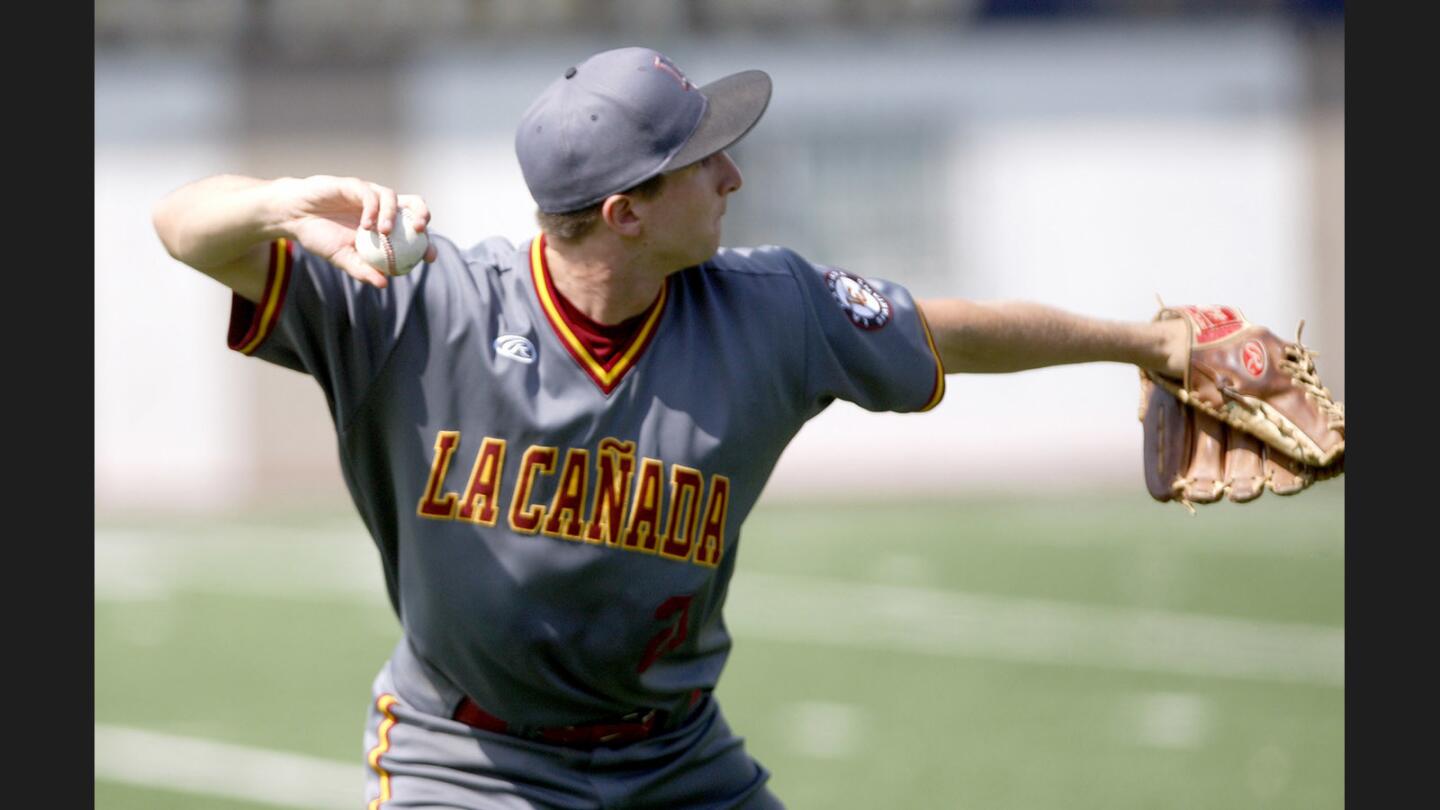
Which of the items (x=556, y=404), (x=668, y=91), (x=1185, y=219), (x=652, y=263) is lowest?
(x=556, y=404)

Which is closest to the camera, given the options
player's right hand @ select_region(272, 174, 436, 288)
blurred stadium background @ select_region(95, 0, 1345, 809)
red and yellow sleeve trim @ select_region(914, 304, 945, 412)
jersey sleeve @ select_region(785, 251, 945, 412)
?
player's right hand @ select_region(272, 174, 436, 288)

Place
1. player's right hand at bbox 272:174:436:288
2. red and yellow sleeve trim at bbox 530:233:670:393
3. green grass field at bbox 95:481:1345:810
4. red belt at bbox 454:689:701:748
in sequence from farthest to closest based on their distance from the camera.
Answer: green grass field at bbox 95:481:1345:810
red belt at bbox 454:689:701:748
red and yellow sleeve trim at bbox 530:233:670:393
player's right hand at bbox 272:174:436:288

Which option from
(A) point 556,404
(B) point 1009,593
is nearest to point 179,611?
(B) point 1009,593

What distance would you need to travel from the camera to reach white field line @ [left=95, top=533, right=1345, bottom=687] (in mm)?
9688

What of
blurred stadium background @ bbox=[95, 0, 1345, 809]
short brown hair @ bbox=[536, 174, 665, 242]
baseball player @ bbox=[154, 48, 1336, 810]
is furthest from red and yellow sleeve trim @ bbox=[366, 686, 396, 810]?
blurred stadium background @ bbox=[95, 0, 1345, 809]

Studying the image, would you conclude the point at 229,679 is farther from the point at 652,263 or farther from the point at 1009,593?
the point at 652,263

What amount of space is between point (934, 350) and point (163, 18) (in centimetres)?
1730

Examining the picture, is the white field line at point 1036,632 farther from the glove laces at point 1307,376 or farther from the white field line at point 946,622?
the glove laces at point 1307,376

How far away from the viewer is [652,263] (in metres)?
4.13

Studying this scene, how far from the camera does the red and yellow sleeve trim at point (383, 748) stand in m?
4.28

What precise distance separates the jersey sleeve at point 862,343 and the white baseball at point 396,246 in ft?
3.52

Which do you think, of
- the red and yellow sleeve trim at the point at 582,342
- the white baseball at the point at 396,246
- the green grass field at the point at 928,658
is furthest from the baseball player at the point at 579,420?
the green grass field at the point at 928,658

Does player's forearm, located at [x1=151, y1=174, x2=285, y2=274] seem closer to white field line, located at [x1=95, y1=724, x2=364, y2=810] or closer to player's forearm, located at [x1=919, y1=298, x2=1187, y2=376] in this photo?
player's forearm, located at [x1=919, y1=298, x2=1187, y2=376]

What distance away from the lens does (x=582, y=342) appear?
13.6 ft
